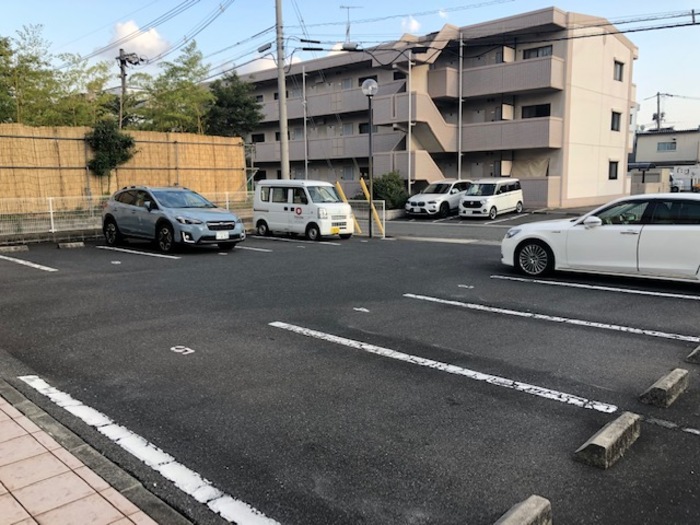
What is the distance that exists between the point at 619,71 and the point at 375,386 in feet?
107

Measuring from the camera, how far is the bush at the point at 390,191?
25.8 m

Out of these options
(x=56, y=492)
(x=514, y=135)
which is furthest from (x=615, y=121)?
(x=56, y=492)

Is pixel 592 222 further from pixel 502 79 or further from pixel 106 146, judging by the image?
pixel 502 79

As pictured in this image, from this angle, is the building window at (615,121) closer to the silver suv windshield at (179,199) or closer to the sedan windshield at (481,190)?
the sedan windshield at (481,190)

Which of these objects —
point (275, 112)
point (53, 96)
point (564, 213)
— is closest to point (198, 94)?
point (53, 96)

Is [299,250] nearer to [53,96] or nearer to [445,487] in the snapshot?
[445,487]

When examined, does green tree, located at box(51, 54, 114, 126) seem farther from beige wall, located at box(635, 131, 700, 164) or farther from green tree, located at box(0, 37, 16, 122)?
beige wall, located at box(635, 131, 700, 164)

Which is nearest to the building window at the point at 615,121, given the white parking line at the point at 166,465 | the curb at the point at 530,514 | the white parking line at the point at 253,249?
the white parking line at the point at 253,249

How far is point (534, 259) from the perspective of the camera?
9.33 meters

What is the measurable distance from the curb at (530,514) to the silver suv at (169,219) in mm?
10749

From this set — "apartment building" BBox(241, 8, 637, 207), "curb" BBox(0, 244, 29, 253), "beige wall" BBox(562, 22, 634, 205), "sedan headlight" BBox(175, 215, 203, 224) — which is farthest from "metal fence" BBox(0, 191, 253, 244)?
"beige wall" BBox(562, 22, 634, 205)

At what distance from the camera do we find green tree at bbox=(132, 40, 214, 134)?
25697mm

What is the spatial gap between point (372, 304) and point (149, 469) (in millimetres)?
4398

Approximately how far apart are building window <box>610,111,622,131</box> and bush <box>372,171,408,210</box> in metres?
13.7
